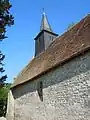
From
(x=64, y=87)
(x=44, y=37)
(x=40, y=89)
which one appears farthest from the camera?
(x=44, y=37)

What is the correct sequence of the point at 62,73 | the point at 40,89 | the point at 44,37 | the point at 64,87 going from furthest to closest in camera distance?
the point at 44,37 < the point at 40,89 < the point at 62,73 < the point at 64,87

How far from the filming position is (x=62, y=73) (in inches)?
403

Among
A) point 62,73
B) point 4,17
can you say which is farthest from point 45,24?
point 62,73

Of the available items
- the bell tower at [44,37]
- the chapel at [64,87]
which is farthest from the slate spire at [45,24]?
the chapel at [64,87]

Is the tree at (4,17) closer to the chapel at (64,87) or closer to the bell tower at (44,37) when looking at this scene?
the chapel at (64,87)

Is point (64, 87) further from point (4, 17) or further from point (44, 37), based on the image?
point (44, 37)

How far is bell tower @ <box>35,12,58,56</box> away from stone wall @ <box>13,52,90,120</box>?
5.76 m

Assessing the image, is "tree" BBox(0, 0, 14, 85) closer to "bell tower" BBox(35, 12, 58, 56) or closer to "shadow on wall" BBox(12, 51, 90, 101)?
"shadow on wall" BBox(12, 51, 90, 101)

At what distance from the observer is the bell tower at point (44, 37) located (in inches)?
751

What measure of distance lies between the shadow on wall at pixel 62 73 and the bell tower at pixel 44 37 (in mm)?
5409

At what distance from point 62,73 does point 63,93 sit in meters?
1.00

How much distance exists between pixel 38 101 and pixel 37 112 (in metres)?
0.67

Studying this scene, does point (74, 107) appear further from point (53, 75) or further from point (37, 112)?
point (37, 112)

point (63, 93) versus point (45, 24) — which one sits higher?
point (45, 24)
